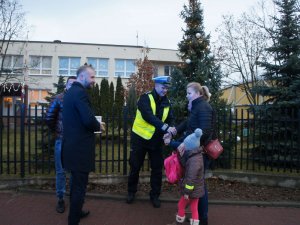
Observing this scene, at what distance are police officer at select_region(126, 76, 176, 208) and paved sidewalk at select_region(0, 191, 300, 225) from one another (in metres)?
0.31

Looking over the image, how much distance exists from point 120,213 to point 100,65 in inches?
1353

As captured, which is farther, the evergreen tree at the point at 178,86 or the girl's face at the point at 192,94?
the evergreen tree at the point at 178,86

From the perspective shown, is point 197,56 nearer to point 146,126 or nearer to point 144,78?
point 146,126

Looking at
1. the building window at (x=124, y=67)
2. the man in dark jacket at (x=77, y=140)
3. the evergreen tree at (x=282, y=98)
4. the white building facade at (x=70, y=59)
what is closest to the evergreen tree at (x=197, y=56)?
the evergreen tree at (x=282, y=98)

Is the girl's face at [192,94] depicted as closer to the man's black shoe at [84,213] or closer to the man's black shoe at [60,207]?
the man's black shoe at [84,213]

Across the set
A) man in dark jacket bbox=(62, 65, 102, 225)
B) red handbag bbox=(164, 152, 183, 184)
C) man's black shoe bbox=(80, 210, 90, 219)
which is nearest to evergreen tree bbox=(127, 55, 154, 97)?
man's black shoe bbox=(80, 210, 90, 219)

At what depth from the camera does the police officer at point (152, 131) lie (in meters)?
5.29

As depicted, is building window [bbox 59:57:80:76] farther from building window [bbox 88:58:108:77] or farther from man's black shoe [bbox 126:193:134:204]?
man's black shoe [bbox 126:193:134:204]

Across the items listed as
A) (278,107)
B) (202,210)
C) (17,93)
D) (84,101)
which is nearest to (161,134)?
(202,210)

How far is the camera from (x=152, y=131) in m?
5.39

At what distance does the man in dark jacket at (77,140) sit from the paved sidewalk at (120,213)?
92 cm

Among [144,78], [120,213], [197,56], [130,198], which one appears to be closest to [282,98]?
[197,56]

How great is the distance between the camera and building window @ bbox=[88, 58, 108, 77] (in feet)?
125

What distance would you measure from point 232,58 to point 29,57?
883 inches
